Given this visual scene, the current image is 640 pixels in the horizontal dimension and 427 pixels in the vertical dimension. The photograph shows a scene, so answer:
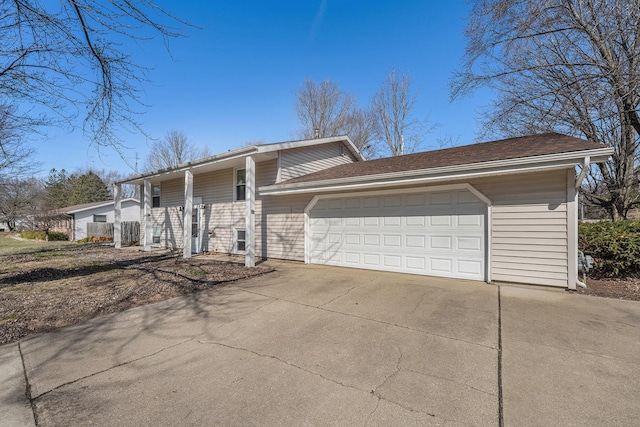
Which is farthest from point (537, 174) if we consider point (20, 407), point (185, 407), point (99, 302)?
point (99, 302)

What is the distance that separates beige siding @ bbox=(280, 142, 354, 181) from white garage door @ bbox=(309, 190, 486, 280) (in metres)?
1.88

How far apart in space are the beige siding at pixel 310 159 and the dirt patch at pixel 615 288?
315 inches

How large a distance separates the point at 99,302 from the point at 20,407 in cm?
287

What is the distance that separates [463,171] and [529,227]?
1.75m

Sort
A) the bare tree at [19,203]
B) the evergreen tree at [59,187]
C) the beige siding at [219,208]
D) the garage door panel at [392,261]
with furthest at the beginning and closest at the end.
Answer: the evergreen tree at [59,187]
the bare tree at [19,203]
the beige siding at [219,208]
the garage door panel at [392,261]

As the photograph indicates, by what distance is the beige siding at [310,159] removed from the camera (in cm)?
945

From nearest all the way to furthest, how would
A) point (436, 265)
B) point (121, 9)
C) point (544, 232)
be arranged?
point (121, 9) < point (544, 232) < point (436, 265)

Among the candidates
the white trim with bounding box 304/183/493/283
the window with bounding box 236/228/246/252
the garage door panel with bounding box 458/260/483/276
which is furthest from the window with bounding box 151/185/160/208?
the garage door panel with bounding box 458/260/483/276

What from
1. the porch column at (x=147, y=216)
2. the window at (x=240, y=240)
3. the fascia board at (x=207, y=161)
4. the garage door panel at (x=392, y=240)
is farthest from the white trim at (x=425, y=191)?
the porch column at (x=147, y=216)

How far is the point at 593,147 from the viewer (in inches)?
188

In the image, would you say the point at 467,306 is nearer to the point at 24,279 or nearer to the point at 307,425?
the point at 307,425

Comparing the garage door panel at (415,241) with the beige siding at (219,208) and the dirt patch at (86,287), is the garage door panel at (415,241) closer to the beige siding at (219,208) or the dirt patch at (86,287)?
the dirt patch at (86,287)

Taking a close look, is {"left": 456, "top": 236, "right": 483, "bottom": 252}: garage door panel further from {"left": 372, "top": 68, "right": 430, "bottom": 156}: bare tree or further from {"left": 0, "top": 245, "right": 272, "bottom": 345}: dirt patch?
{"left": 372, "top": 68, "right": 430, "bottom": 156}: bare tree

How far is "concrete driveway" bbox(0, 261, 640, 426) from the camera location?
2.15 meters
